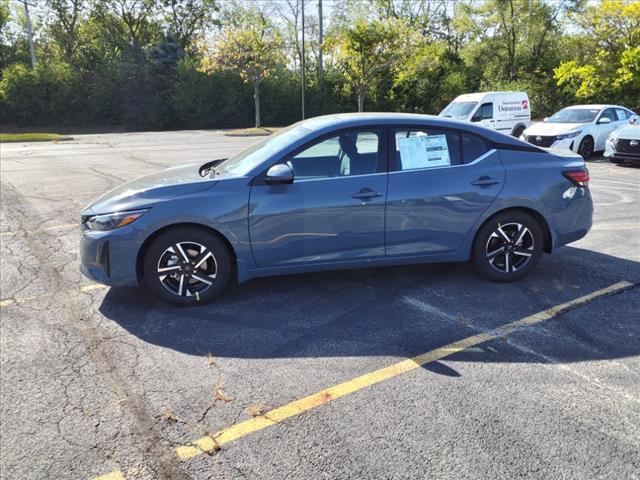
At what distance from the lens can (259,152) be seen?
→ 470cm

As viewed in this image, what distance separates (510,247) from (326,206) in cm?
182

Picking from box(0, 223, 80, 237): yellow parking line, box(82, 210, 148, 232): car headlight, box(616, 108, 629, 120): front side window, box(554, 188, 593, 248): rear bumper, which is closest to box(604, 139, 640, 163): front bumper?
box(616, 108, 629, 120): front side window

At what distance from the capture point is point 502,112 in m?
18.4

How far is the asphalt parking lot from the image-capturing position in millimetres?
2586

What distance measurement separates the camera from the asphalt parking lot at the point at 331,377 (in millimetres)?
2586

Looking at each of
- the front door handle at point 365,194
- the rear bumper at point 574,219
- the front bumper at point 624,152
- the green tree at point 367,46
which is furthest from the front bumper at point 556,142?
the green tree at point 367,46

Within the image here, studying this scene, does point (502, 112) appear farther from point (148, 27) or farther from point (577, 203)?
point (148, 27)

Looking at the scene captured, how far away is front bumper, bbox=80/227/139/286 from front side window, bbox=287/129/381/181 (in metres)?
1.46

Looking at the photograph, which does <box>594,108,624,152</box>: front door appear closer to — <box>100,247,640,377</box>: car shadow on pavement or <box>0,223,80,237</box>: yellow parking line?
<box>100,247,640,377</box>: car shadow on pavement

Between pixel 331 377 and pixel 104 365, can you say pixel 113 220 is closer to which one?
pixel 104 365

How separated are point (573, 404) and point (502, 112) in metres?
17.0

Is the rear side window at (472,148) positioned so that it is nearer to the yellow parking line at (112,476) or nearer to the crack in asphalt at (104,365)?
the crack in asphalt at (104,365)

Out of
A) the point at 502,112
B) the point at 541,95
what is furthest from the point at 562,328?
the point at 541,95

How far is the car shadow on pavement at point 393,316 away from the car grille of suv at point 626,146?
9394mm
